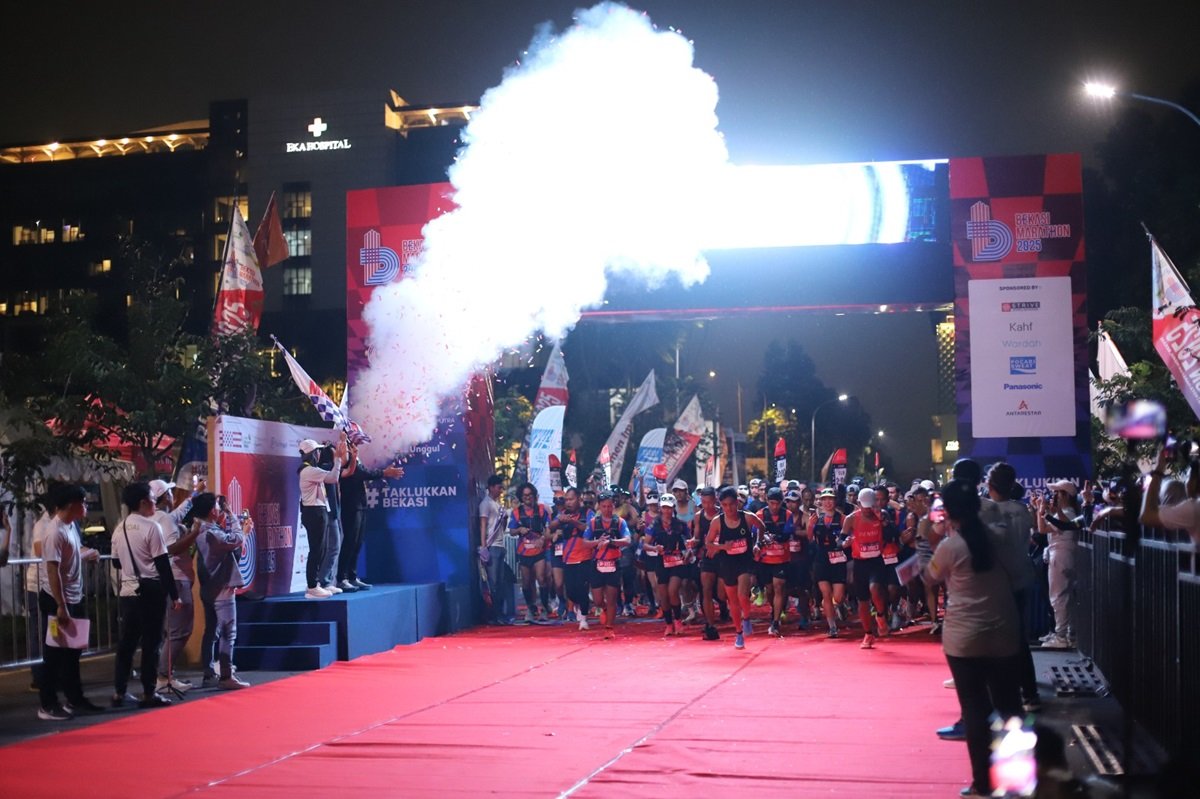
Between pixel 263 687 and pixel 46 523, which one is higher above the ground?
pixel 46 523

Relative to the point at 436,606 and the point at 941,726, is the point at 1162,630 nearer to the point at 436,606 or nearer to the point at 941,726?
the point at 941,726

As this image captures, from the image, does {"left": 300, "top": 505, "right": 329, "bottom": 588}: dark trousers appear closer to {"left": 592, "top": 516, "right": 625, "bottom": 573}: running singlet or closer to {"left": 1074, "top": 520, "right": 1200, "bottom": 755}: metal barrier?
{"left": 592, "top": 516, "right": 625, "bottom": 573}: running singlet

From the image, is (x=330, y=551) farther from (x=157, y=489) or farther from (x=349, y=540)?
(x=157, y=489)

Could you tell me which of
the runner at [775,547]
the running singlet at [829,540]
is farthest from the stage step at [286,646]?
the running singlet at [829,540]

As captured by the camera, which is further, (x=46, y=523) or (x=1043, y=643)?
(x=1043, y=643)

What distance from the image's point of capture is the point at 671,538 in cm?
1645

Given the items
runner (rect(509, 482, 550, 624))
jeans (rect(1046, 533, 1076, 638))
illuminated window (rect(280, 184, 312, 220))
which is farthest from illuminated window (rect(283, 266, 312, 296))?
jeans (rect(1046, 533, 1076, 638))

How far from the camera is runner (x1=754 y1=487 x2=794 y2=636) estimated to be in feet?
51.6

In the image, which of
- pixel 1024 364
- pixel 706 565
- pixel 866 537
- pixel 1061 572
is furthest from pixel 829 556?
pixel 1024 364

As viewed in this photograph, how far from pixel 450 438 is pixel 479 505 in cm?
108

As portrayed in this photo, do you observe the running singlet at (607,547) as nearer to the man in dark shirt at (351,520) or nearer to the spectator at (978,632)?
the man in dark shirt at (351,520)

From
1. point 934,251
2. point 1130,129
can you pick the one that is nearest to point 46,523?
point 934,251

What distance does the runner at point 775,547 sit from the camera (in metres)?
15.7

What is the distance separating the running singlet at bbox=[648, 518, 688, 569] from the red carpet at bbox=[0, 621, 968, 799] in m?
2.82
